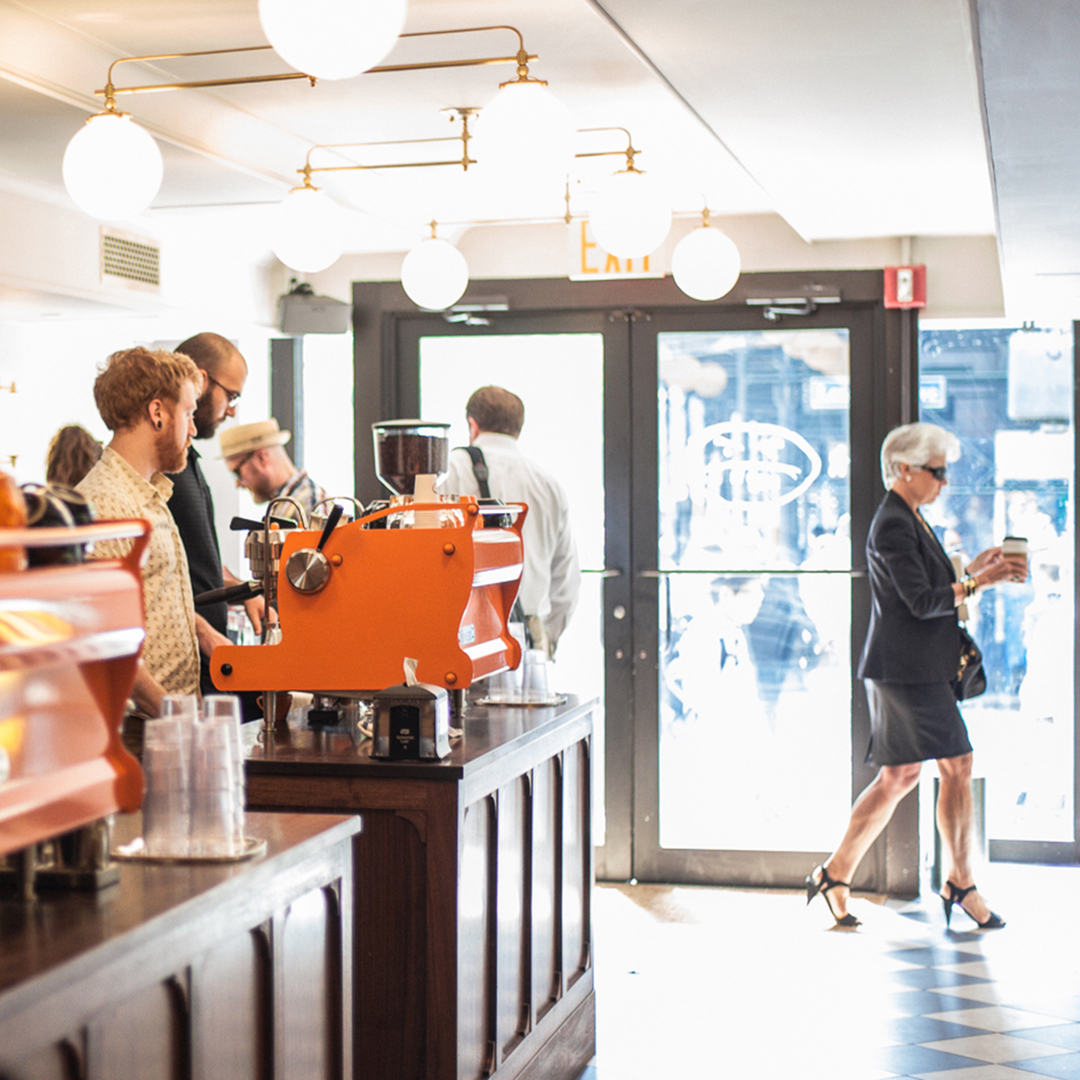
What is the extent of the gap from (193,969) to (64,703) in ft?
1.22

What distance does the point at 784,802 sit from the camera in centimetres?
568

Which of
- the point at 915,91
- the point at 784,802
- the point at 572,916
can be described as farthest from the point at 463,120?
the point at 784,802

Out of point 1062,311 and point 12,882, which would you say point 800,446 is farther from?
point 12,882

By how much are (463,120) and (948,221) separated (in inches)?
80.4

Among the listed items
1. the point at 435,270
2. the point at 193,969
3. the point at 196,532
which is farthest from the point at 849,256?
the point at 193,969

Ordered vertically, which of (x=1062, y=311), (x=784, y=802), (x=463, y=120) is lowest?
(x=784, y=802)

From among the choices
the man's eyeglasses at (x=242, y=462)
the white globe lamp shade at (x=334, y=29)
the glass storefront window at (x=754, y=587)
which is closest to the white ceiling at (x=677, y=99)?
the white globe lamp shade at (x=334, y=29)

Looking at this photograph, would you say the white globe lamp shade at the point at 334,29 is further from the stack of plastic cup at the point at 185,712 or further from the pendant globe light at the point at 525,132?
the stack of plastic cup at the point at 185,712

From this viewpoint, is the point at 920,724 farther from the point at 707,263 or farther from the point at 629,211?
the point at 629,211

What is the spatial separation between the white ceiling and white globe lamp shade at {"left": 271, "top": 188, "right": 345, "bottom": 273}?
0.40 metres

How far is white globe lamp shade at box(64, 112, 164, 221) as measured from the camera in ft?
9.60

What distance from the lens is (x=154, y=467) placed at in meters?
2.96

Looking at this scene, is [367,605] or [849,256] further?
[849,256]

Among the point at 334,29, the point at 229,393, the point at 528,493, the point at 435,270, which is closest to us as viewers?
the point at 334,29
